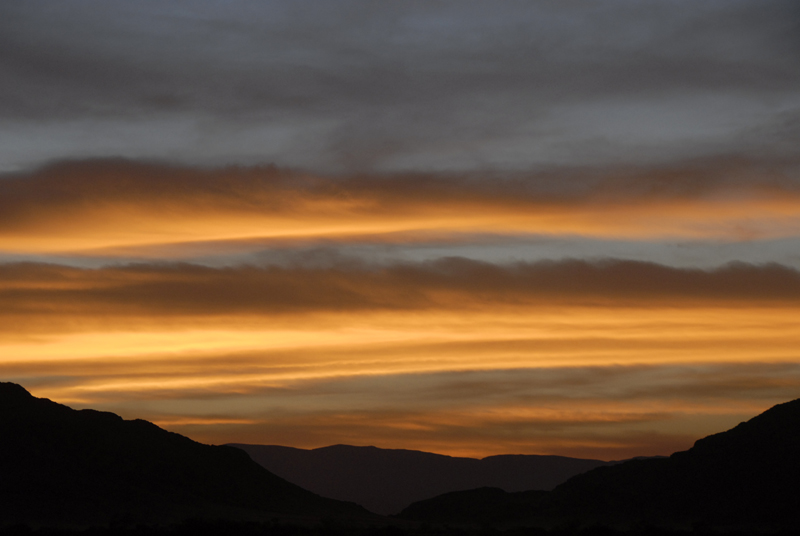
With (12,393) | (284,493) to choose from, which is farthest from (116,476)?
(284,493)

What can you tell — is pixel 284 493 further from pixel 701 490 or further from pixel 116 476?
pixel 701 490

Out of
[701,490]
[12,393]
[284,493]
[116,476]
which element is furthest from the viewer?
[284,493]

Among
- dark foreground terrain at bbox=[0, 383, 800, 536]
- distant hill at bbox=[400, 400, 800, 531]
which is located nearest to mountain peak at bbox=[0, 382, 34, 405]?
dark foreground terrain at bbox=[0, 383, 800, 536]

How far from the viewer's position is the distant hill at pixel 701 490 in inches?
3354

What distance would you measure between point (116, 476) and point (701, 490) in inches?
2390

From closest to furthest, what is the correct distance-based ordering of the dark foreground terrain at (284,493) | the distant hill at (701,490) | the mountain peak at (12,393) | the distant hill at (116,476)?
the dark foreground terrain at (284,493) → the distant hill at (701,490) → the distant hill at (116,476) → the mountain peak at (12,393)

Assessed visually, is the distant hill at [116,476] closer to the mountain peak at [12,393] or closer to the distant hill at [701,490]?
the mountain peak at [12,393]

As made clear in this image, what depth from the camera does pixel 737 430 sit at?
330 feet

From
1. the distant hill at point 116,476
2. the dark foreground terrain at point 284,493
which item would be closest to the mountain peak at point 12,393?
the distant hill at point 116,476

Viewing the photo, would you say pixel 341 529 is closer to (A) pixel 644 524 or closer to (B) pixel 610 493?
(A) pixel 644 524

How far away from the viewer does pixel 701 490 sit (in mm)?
91812

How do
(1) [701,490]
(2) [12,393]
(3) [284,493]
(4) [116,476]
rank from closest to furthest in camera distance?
(1) [701,490] → (4) [116,476] → (2) [12,393] → (3) [284,493]

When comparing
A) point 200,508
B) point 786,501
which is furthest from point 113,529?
point 786,501

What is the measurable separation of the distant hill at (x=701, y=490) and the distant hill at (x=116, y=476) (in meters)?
23.7
